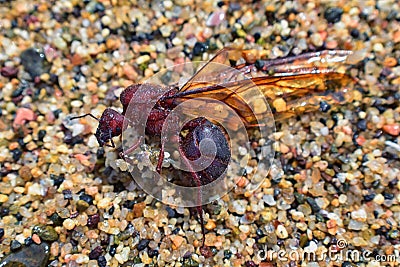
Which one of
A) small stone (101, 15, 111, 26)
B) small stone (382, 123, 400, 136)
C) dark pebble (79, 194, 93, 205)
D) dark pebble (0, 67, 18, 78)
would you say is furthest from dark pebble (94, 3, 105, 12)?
small stone (382, 123, 400, 136)

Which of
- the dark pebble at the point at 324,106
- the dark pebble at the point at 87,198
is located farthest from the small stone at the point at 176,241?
the dark pebble at the point at 324,106

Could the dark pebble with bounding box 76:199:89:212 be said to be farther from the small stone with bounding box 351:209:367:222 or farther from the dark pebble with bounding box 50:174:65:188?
the small stone with bounding box 351:209:367:222

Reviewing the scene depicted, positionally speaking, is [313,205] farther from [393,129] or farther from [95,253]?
[95,253]

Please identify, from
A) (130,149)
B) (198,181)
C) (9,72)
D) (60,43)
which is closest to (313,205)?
(198,181)

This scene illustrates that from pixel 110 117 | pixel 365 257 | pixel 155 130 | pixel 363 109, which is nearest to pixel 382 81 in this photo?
pixel 363 109

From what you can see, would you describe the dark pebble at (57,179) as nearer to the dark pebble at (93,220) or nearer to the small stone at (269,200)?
the dark pebble at (93,220)
